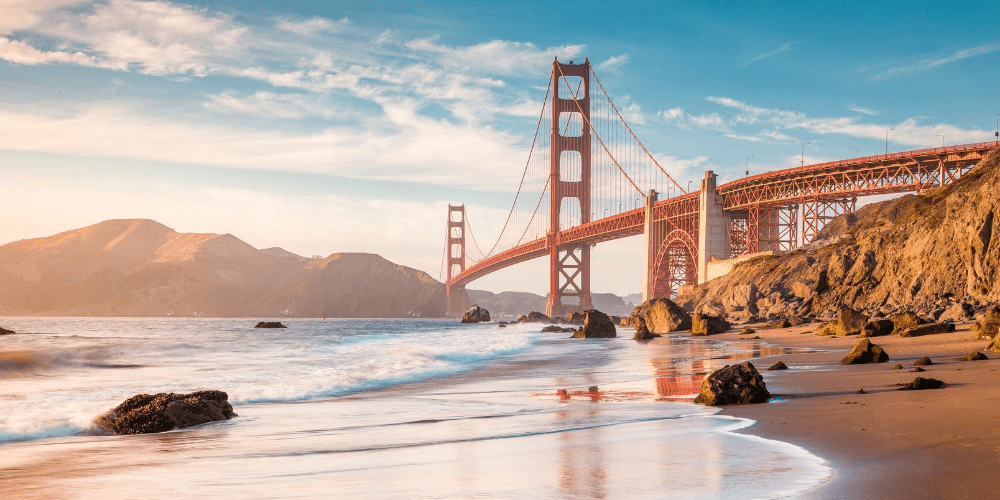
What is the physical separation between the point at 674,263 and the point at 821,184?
18.3 metres

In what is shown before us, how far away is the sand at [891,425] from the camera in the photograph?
5.25 meters

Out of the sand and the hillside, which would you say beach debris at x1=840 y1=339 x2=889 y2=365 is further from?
the hillside

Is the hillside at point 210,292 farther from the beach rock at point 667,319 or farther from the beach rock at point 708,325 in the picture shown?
the beach rock at point 708,325

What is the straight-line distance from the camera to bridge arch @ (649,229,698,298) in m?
70.1

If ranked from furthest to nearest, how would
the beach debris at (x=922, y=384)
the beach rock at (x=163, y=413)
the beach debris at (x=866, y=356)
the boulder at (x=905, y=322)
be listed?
the boulder at (x=905, y=322) → the beach debris at (x=866, y=356) → the beach debris at (x=922, y=384) → the beach rock at (x=163, y=413)

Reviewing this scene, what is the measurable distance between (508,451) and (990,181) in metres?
31.8

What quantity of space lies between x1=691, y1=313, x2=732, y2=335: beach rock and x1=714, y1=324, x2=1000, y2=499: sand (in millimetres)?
23204

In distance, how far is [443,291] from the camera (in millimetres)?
176625

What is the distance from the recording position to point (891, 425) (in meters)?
7.78

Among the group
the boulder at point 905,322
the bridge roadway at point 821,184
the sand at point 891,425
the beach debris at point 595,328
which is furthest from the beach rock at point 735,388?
the bridge roadway at point 821,184

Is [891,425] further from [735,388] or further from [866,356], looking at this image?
[866,356]

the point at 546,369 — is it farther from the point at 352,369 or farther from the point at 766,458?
the point at 766,458

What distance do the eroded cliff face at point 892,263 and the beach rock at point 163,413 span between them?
2833cm

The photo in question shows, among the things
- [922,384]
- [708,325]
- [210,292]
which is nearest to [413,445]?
[922,384]
